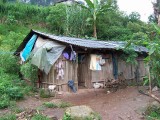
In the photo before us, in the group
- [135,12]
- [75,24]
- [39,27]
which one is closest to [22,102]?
[75,24]

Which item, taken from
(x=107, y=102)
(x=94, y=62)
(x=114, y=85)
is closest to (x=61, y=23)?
(x=94, y=62)

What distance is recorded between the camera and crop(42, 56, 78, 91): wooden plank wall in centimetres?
1027

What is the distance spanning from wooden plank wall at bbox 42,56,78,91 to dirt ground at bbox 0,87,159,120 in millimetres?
437

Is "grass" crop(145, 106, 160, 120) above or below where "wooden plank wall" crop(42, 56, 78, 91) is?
below

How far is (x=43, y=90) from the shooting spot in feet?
32.7

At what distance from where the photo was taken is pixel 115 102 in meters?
8.97

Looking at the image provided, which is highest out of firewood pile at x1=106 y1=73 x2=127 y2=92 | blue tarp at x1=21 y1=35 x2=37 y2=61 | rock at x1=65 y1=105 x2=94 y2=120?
blue tarp at x1=21 y1=35 x2=37 y2=61

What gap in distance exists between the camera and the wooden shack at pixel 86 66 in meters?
10.3

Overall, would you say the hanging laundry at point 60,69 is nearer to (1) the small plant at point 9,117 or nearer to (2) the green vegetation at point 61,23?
(2) the green vegetation at point 61,23

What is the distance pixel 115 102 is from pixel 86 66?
3.02 m

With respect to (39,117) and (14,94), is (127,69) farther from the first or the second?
(39,117)

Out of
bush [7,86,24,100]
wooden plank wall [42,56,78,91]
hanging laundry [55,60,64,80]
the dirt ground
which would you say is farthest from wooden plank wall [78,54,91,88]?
bush [7,86,24,100]

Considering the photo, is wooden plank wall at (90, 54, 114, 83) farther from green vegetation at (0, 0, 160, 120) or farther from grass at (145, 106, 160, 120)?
grass at (145, 106, 160, 120)

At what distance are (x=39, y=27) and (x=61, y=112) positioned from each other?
1622 cm
